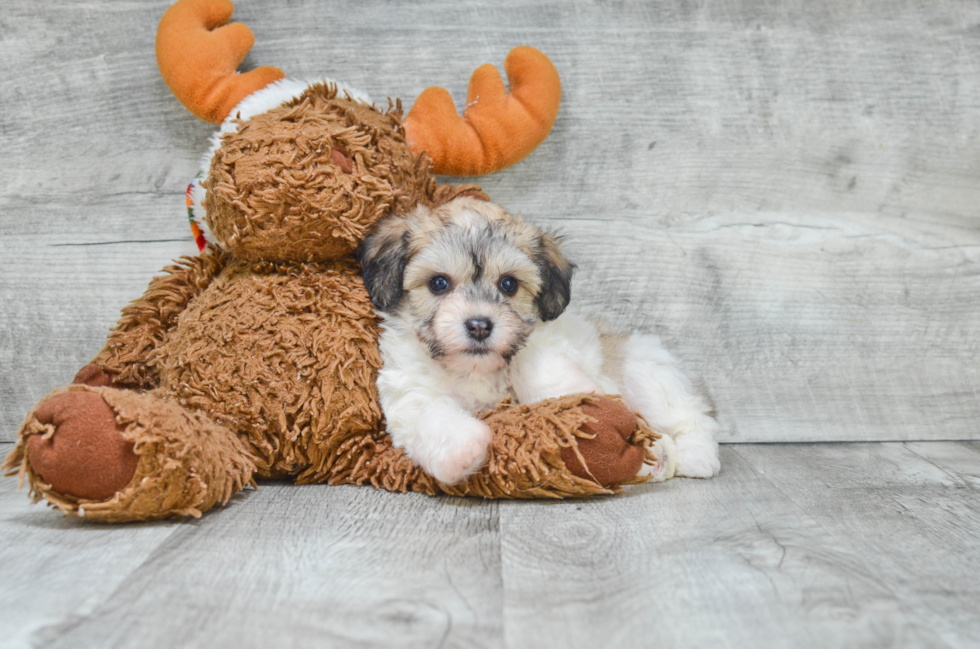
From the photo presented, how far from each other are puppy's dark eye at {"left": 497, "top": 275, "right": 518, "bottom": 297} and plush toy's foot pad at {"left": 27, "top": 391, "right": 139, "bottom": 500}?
1.02 metres

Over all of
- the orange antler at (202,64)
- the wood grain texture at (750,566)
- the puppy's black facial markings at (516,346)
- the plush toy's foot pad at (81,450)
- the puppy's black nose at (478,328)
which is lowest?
the wood grain texture at (750,566)

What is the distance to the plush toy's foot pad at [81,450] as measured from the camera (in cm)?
163

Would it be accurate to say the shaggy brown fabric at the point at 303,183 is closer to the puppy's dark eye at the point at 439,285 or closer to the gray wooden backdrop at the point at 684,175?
the puppy's dark eye at the point at 439,285

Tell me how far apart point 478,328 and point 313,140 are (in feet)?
2.24

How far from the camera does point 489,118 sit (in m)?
2.49

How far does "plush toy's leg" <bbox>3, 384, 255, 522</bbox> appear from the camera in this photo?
5.38 feet

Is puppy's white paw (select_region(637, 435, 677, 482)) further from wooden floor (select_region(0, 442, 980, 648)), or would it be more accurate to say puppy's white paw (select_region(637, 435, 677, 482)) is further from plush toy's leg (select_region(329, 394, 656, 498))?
plush toy's leg (select_region(329, 394, 656, 498))

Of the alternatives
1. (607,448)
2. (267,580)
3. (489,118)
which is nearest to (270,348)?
(267,580)

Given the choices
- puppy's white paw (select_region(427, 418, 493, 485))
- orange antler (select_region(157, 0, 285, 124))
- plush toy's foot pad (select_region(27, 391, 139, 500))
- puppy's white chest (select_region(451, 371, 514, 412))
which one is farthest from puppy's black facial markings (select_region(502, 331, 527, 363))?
orange antler (select_region(157, 0, 285, 124))

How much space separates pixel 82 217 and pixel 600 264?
6.11ft

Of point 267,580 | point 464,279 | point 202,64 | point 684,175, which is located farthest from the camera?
point 684,175

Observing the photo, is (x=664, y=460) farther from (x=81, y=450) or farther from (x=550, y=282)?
(x=81, y=450)

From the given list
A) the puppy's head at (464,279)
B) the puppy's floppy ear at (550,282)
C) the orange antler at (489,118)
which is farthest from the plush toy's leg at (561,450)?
the orange antler at (489,118)

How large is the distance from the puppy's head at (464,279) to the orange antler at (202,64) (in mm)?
689
